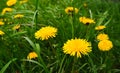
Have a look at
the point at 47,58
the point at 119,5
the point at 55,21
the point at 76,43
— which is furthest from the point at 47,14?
the point at 76,43

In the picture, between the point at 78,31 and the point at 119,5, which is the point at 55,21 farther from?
the point at 119,5

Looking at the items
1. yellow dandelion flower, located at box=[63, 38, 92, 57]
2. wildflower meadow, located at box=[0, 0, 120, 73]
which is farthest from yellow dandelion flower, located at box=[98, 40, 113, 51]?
yellow dandelion flower, located at box=[63, 38, 92, 57]

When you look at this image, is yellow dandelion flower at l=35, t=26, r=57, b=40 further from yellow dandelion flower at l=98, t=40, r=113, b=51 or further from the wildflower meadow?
yellow dandelion flower at l=98, t=40, r=113, b=51

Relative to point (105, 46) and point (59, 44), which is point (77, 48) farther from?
point (59, 44)

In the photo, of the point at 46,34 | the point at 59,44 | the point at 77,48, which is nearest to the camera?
the point at 77,48

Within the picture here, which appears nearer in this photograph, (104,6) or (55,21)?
(55,21)

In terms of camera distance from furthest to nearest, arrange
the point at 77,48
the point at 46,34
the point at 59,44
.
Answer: the point at 59,44 < the point at 46,34 < the point at 77,48

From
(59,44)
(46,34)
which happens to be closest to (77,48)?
(46,34)

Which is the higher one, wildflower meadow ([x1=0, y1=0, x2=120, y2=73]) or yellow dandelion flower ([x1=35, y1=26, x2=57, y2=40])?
yellow dandelion flower ([x1=35, y1=26, x2=57, y2=40])
